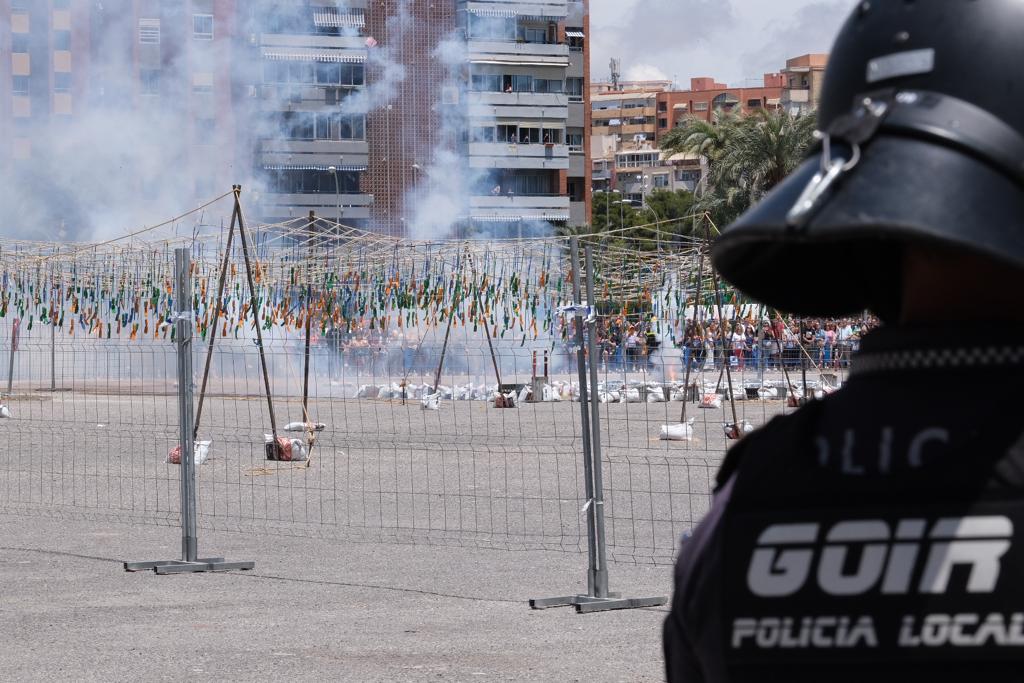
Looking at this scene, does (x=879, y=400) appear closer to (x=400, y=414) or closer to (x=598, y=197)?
(x=400, y=414)

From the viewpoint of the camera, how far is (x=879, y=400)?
1338 mm

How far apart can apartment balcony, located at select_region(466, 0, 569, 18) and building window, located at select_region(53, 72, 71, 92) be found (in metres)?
26.1

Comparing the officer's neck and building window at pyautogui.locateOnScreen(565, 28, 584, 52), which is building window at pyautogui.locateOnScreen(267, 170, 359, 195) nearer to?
building window at pyautogui.locateOnScreen(565, 28, 584, 52)

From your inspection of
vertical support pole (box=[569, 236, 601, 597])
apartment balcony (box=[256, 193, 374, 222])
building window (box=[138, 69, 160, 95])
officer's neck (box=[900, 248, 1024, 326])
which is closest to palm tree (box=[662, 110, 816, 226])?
building window (box=[138, 69, 160, 95])

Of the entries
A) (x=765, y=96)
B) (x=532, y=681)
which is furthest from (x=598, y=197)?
(x=532, y=681)

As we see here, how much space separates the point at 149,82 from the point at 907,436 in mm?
56398

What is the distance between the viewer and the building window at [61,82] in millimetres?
52750

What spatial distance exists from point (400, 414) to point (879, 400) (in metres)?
22.5

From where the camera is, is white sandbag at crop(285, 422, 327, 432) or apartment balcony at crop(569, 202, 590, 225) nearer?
white sandbag at crop(285, 422, 327, 432)

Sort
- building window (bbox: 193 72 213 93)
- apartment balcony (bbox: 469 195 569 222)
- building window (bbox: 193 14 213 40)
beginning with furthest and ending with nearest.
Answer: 1. apartment balcony (bbox: 469 195 569 222)
2. building window (bbox: 193 72 213 93)
3. building window (bbox: 193 14 213 40)

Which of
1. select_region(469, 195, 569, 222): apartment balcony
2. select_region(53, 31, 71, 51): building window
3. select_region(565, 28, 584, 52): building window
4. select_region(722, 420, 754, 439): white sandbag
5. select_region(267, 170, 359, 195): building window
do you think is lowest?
select_region(722, 420, 754, 439): white sandbag

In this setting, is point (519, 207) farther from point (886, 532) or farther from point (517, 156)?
point (886, 532)

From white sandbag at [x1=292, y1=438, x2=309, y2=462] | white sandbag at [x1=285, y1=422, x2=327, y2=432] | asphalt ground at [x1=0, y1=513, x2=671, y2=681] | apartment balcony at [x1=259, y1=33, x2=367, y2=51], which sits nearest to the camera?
asphalt ground at [x1=0, y1=513, x2=671, y2=681]

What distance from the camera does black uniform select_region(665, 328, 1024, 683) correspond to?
1.28 m
